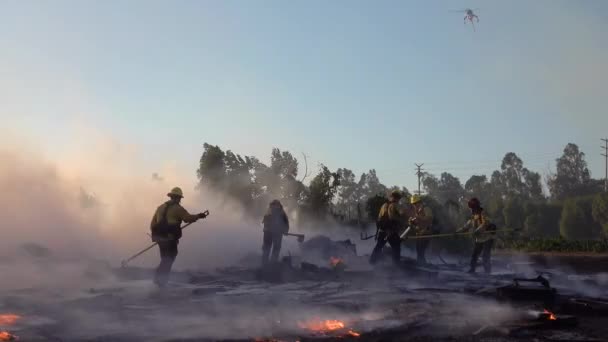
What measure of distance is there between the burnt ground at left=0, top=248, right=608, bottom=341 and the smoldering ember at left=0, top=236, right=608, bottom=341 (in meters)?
0.02

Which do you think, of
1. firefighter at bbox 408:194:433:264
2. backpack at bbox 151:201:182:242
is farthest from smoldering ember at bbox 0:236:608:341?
firefighter at bbox 408:194:433:264

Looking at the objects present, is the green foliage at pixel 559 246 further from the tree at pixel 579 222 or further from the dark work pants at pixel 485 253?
the tree at pixel 579 222

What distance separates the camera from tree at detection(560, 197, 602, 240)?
232 feet

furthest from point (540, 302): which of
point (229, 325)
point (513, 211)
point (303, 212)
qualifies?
point (513, 211)

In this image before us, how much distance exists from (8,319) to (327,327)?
445 centimetres

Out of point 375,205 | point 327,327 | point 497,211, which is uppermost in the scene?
point 497,211

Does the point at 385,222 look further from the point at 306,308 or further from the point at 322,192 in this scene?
the point at 322,192

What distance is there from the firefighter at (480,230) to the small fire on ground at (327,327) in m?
8.81

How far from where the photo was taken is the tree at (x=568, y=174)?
118500 mm

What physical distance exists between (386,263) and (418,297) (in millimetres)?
5302

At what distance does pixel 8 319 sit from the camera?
8.45 m

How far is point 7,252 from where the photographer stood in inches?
773

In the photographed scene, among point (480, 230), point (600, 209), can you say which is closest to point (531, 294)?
point (480, 230)

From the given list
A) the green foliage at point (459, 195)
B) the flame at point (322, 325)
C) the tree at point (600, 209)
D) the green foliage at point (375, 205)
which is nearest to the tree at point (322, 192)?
the green foliage at point (459, 195)
